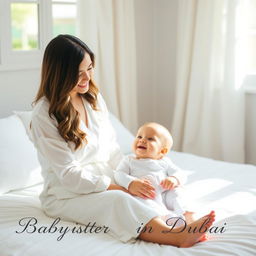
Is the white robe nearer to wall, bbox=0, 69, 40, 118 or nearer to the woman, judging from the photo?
the woman

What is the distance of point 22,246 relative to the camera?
1.66m

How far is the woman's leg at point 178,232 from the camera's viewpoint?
1.67m

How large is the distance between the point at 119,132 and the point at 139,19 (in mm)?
1180

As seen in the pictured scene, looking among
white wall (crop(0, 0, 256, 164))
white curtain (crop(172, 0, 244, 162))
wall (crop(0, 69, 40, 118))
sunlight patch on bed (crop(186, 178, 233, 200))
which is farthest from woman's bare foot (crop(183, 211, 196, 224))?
white wall (crop(0, 0, 256, 164))

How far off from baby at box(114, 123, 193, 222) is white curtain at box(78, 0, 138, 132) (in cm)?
121

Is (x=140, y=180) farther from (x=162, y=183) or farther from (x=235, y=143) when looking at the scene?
(x=235, y=143)

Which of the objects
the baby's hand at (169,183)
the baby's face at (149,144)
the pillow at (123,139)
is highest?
the baby's face at (149,144)

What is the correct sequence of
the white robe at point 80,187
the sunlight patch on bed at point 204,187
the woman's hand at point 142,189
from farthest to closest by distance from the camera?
the sunlight patch on bed at point 204,187
the woman's hand at point 142,189
the white robe at point 80,187

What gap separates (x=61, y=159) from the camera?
1889 millimetres

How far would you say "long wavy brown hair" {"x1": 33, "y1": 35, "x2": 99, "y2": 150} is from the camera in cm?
191

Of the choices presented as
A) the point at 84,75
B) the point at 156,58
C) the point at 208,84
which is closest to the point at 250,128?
the point at 208,84

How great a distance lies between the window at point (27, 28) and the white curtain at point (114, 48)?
0.17 metres

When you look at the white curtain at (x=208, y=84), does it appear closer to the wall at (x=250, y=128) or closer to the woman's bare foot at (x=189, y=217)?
the wall at (x=250, y=128)

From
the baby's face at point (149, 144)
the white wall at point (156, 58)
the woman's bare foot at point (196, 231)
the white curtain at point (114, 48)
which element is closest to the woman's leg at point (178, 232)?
the woman's bare foot at point (196, 231)
